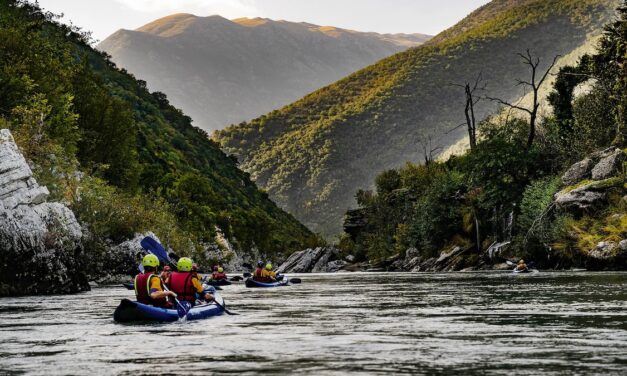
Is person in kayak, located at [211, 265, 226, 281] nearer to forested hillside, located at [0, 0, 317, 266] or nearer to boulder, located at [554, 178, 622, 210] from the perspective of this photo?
forested hillside, located at [0, 0, 317, 266]

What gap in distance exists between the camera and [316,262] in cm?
10894

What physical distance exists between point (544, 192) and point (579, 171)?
147 inches

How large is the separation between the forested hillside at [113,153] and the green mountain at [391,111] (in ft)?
44.8

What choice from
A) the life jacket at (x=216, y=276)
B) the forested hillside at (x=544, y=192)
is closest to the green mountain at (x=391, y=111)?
the forested hillside at (x=544, y=192)

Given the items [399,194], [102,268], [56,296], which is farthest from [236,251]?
[56,296]

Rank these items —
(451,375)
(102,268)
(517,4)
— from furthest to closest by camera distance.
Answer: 1. (517,4)
2. (102,268)
3. (451,375)

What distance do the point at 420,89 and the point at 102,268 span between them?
123 metres

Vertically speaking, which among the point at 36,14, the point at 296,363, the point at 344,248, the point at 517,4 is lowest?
the point at 344,248

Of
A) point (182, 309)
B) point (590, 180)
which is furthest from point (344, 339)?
point (590, 180)

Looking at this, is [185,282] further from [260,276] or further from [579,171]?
[579,171]

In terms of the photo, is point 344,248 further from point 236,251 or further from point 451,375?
point 451,375

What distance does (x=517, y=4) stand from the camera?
192 meters

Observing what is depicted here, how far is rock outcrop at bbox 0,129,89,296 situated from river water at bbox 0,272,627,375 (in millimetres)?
8380

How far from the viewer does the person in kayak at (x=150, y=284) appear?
74.0 ft
